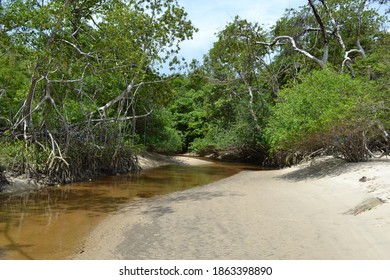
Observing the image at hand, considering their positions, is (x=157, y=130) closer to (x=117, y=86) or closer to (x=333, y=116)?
(x=117, y=86)

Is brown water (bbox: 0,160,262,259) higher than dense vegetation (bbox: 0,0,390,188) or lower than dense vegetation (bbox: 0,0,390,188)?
lower

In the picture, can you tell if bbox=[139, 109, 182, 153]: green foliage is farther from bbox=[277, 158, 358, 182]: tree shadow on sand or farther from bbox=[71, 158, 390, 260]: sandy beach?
bbox=[71, 158, 390, 260]: sandy beach

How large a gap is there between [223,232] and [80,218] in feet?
11.4

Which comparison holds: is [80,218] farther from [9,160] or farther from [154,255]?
[9,160]

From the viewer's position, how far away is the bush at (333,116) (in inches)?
462

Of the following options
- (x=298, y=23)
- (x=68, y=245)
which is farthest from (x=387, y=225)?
(x=298, y=23)

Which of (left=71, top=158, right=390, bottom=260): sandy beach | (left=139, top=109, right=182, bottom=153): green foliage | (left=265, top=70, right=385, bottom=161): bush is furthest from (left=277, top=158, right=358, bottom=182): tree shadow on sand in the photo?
(left=139, top=109, right=182, bottom=153): green foliage

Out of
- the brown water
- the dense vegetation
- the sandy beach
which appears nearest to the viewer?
the sandy beach

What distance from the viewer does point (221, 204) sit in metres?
9.03

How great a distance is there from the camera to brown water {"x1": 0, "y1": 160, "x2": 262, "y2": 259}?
5.98 meters

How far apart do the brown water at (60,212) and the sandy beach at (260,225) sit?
0.40m

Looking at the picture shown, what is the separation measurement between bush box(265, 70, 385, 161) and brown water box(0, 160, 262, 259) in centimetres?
434

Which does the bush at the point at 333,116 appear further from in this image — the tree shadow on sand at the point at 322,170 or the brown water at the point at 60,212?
the brown water at the point at 60,212

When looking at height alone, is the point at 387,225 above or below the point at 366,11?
below
